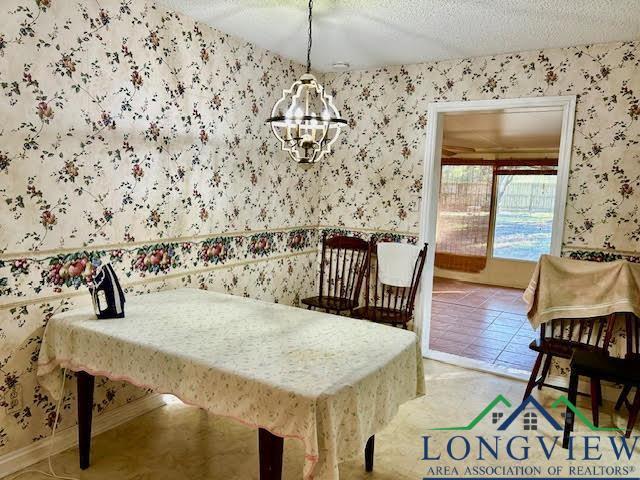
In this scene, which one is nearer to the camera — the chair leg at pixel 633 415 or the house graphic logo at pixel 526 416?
the chair leg at pixel 633 415

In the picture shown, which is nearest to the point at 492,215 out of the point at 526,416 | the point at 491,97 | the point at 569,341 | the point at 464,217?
the point at 464,217

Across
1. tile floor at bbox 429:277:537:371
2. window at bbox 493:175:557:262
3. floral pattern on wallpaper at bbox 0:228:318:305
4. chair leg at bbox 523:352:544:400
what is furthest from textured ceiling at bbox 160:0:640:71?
window at bbox 493:175:557:262

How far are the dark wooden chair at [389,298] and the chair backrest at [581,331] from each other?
0.96m

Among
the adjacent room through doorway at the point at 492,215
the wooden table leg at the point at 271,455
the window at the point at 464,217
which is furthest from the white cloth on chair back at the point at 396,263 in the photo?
the window at the point at 464,217

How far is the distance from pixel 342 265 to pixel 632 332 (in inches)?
87.2

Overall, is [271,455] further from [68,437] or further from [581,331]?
[581,331]

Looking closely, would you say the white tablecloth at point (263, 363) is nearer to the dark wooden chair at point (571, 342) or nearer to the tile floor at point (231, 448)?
the tile floor at point (231, 448)

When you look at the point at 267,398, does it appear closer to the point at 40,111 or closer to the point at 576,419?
the point at 40,111

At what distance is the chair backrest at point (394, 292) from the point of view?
12.5 feet

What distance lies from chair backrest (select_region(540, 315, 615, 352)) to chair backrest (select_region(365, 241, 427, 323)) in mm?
955

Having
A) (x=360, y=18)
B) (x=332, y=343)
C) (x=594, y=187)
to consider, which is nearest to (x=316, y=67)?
(x=360, y=18)

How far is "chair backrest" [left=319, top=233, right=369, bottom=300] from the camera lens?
161 inches

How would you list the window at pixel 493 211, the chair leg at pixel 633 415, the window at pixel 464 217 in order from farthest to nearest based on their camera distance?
1. the window at pixel 464 217
2. the window at pixel 493 211
3. the chair leg at pixel 633 415

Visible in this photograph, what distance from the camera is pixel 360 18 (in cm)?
290
